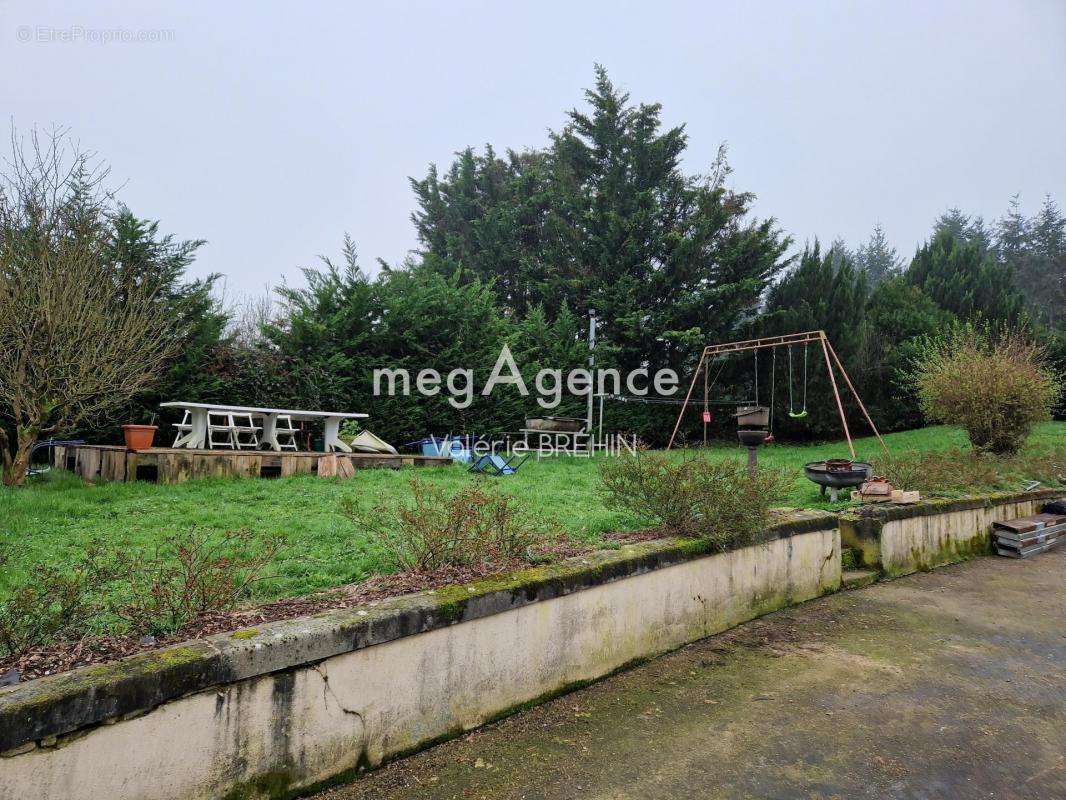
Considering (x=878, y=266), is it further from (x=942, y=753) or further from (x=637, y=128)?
(x=942, y=753)

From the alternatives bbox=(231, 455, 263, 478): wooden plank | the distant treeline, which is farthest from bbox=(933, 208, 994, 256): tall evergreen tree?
bbox=(231, 455, 263, 478): wooden plank

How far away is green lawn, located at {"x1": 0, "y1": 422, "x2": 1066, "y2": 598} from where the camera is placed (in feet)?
10.8

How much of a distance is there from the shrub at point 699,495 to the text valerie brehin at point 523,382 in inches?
277

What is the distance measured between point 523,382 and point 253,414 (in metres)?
5.59

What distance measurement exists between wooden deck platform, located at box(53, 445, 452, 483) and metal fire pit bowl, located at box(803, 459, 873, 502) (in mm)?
5576

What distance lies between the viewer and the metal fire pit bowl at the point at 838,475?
5637mm

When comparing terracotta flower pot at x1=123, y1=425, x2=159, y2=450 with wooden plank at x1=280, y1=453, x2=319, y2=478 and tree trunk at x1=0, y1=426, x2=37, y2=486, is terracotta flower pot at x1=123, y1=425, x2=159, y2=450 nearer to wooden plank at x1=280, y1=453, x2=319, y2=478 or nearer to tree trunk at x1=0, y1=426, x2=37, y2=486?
tree trunk at x1=0, y1=426, x2=37, y2=486

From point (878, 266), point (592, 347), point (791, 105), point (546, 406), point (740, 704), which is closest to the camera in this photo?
point (740, 704)

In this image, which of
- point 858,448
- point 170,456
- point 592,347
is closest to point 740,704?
point 170,456

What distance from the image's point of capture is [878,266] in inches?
1730

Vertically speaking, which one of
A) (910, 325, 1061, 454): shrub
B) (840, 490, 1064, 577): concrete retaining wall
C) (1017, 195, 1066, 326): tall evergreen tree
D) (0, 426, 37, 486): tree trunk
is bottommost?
(840, 490, 1064, 577): concrete retaining wall

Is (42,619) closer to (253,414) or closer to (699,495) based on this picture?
(699,495)

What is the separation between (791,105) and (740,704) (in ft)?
77.4

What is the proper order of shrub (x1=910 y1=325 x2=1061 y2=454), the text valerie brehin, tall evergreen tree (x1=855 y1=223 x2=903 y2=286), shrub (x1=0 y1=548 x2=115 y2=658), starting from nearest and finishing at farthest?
shrub (x1=0 y1=548 x2=115 y2=658), shrub (x1=910 y1=325 x2=1061 y2=454), the text valerie brehin, tall evergreen tree (x1=855 y1=223 x2=903 y2=286)
